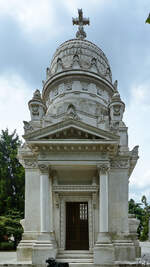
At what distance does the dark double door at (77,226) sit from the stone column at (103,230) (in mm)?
2026

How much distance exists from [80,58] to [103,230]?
1473cm

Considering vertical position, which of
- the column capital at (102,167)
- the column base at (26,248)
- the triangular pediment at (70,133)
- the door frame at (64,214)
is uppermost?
the triangular pediment at (70,133)

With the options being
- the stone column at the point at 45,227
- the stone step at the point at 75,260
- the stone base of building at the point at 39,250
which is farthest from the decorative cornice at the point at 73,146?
the stone step at the point at 75,260

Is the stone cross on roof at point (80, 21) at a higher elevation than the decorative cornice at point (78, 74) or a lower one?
higher

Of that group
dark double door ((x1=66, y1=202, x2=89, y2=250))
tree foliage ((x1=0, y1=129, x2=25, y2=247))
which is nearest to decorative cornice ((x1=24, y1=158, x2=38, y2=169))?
dark double door ((x1=66, y1=202, x2=89, y2=250))

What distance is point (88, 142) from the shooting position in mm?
13719

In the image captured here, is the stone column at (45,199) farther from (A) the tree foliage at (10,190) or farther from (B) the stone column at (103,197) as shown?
(A) the tree foliage at (10,190)

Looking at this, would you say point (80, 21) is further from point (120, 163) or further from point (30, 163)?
point (30, 163)

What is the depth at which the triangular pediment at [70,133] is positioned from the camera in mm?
13742

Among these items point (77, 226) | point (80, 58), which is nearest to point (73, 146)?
point (77, 226)

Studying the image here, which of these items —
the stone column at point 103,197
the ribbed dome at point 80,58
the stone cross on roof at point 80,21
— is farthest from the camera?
the stone cross on roof at point 80,21

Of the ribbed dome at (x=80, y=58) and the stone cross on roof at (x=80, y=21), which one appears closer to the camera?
the ribbed dome at (x=80, y=58)

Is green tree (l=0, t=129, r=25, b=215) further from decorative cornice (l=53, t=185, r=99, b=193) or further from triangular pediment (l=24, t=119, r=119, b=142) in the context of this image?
triangular pediment (l=24, t=119, r=119, b=142)

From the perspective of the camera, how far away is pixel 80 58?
874 inches
